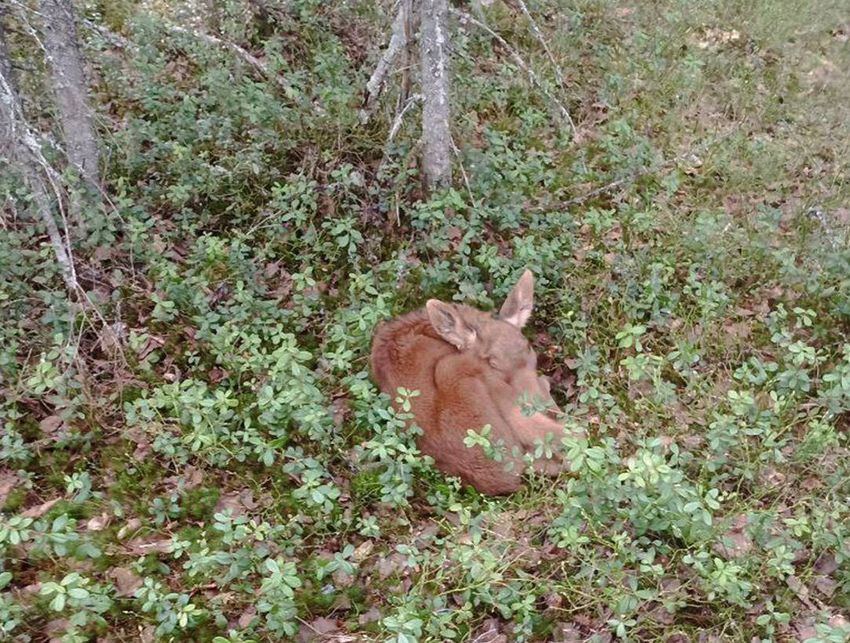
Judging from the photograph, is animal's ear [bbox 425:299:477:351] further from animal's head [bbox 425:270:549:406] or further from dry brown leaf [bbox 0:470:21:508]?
dry brown leaf [bbox 0:470:21:508]

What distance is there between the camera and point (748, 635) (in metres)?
3.67

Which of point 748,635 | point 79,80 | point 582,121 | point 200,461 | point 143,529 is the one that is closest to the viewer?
point 748,635

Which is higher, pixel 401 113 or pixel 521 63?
pixel 521 63

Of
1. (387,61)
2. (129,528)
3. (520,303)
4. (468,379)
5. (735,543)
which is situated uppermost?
(387,61)

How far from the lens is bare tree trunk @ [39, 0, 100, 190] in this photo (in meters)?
5.32

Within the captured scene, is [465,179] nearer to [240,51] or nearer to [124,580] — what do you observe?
[240,51]

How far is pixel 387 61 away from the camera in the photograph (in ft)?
20.4

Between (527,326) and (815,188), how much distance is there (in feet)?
10.9

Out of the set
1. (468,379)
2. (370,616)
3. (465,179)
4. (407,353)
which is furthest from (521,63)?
(370,616)

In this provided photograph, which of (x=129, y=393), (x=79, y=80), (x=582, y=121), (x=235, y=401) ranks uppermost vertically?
(x=582, y=121)

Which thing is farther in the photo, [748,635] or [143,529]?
[143,529]

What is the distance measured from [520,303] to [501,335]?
0.31 meters

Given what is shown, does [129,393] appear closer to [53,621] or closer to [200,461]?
[200,461]

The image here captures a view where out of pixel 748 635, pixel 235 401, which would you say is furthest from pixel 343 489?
pixel 748 635
